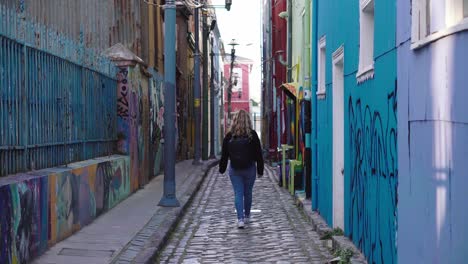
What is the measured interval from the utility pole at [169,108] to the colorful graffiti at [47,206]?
1.44 metres

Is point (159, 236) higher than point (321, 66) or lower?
lower

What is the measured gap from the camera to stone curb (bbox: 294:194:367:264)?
7.88 metres

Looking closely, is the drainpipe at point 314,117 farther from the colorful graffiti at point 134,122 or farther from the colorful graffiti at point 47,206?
the colorful graffiti at point 134,122

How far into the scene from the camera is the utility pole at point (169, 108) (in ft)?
43.5

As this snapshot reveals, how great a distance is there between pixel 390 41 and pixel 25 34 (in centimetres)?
405

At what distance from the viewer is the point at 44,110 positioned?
8.77 meters

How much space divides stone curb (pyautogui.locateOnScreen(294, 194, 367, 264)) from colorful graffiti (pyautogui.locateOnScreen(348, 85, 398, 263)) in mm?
89

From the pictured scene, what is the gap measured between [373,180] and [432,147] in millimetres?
2495

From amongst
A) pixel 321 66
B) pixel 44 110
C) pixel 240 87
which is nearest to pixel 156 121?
pixel 321 66

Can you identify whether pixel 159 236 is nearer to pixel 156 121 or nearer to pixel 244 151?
pixel 244 151

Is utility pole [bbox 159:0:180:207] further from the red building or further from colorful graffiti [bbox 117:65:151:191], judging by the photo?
the red building

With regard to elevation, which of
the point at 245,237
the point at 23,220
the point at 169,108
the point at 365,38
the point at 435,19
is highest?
the point at 365,38

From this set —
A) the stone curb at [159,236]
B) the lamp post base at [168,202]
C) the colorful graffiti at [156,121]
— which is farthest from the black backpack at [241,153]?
the colorful graffiti at [156,121]

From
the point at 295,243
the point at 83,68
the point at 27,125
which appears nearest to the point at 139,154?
the point at 83,68
